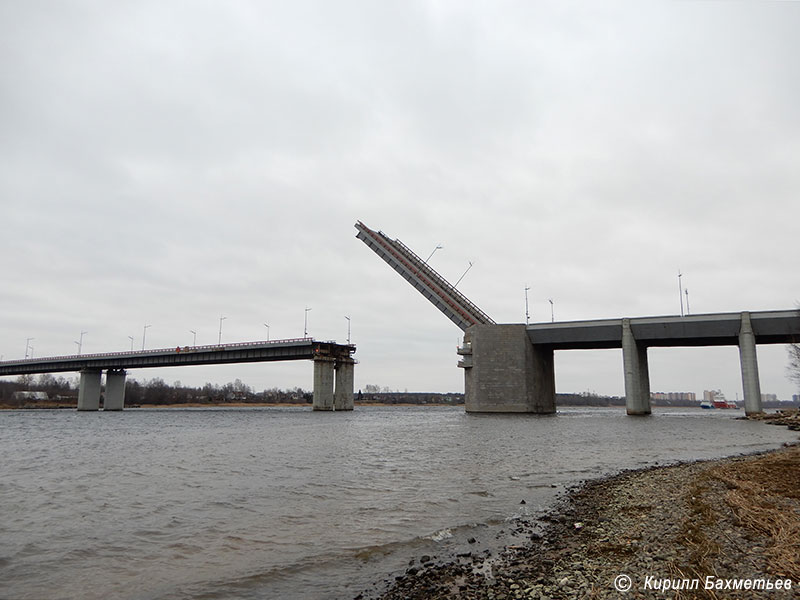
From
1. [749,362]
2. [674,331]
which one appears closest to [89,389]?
[674,331]

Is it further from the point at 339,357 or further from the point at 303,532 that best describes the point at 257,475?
the point at 339,357

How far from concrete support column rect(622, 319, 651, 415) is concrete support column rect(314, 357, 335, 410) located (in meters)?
44.3

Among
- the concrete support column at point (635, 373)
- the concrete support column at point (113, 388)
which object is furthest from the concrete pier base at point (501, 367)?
the concrete support column at point (113, 388)

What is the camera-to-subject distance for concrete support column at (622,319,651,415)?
5934 centimetres

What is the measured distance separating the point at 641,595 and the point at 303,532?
640cm

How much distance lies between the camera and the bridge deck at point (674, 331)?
53.1 metres

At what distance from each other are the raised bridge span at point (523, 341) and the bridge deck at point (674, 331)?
0.10 m

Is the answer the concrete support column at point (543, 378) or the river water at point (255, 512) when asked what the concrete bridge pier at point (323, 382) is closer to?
the concrete support column at point (543, 378)

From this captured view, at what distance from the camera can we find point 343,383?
8538 centimetres

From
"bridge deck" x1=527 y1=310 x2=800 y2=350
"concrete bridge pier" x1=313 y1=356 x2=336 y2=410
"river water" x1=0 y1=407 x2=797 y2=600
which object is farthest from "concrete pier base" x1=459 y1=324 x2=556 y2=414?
"river water" x1=0 y1=407 x2=797 y2=600

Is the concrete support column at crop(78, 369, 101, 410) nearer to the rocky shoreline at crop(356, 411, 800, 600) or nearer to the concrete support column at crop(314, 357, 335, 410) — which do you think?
the concrete support column at crop(314, 357, 335, 410)

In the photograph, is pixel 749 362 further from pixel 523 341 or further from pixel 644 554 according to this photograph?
pixel 644 554

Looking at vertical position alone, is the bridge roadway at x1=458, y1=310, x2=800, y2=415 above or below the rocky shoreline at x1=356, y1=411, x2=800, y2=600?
above

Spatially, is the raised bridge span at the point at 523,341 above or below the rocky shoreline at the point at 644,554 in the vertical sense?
above
